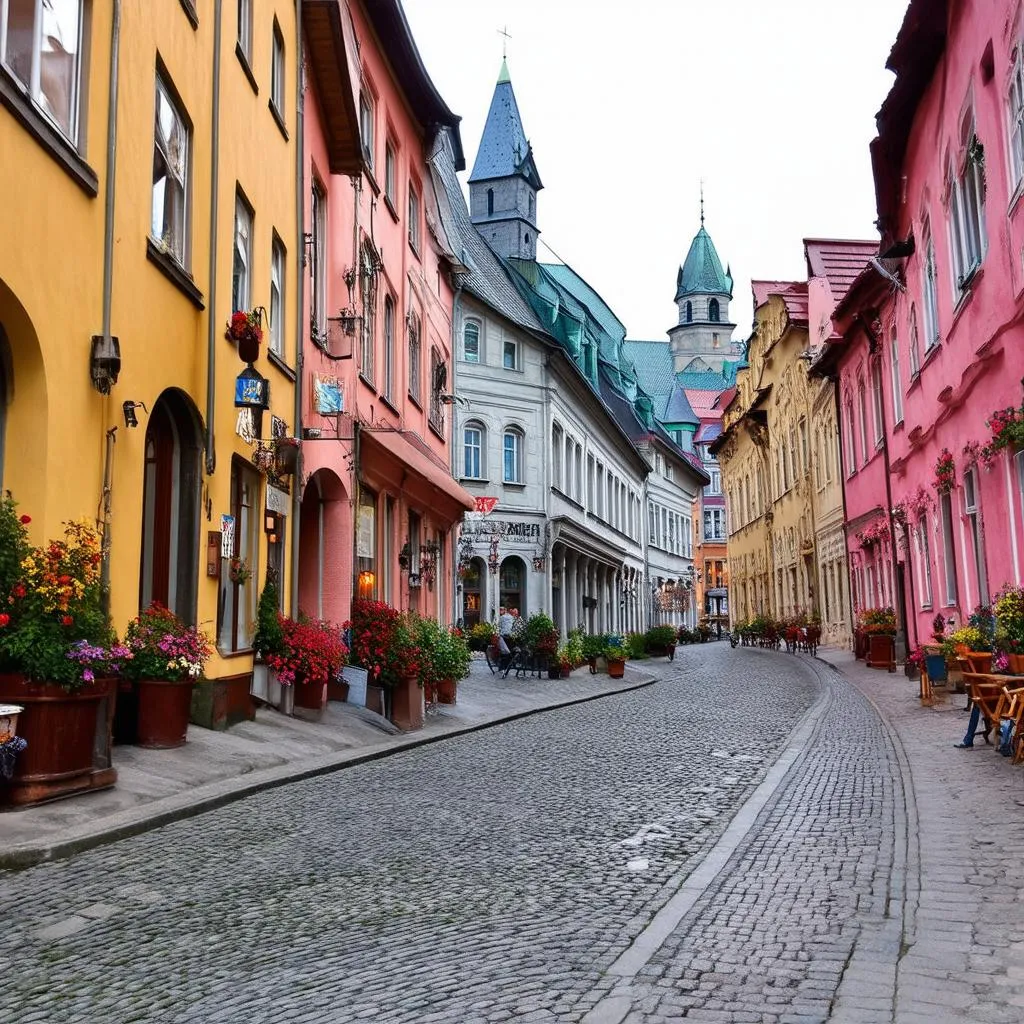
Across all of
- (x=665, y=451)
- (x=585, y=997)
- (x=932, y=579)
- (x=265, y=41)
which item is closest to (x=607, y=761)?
(x=585, y=997)

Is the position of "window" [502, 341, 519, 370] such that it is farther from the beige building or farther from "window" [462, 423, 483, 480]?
the beige building

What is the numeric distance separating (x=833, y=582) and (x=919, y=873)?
1280 inches

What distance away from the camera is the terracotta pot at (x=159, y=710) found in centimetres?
980

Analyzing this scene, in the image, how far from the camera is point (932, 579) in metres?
23.1

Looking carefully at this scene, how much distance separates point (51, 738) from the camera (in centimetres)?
756

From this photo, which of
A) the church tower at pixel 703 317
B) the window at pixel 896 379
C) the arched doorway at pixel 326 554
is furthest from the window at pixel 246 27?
the church tower at pixel 703 317

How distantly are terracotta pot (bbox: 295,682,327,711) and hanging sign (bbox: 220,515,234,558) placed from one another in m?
1.88

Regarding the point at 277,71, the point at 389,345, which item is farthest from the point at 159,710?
the point at 389,345

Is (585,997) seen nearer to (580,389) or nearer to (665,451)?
(580,389)

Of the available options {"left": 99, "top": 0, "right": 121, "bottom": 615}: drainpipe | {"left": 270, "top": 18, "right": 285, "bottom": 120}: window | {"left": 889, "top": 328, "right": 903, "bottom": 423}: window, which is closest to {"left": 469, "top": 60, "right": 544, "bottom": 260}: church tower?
{"left": 889, "top": 328, "right": 903, "bottom": 423}: window

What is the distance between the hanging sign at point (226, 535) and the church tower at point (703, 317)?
108m

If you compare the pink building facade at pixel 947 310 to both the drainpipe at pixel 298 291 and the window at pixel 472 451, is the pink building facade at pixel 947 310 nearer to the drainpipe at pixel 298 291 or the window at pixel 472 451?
the drainpipe at pixel 298 291

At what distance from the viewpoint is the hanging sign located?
12.5m

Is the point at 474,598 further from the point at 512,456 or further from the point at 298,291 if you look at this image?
the point at 298,291
